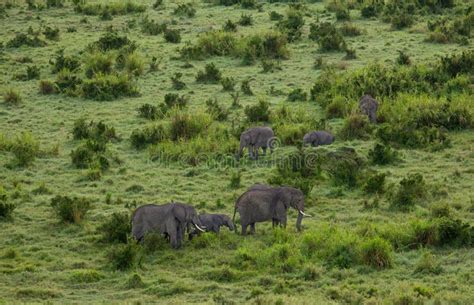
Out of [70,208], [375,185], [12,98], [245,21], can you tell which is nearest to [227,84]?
[12,98]

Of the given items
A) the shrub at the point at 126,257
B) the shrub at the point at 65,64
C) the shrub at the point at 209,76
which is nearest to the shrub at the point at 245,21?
the shrub at the point at 209,76

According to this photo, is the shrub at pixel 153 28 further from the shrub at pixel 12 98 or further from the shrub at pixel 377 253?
the shrub at pixel 377 253

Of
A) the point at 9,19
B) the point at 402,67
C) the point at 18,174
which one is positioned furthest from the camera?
the point at 9,19

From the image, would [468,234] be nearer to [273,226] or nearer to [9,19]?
[273,226]

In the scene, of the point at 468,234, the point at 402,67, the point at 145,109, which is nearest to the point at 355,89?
the point at 402,67

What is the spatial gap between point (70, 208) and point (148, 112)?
7206 millimetres

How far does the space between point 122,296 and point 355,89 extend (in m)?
12.1

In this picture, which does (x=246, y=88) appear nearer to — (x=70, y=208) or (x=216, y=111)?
(x=216, y=111)

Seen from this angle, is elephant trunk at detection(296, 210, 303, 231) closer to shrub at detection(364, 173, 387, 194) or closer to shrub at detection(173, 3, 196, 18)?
shrub at detection(364, 173, 387, 194)

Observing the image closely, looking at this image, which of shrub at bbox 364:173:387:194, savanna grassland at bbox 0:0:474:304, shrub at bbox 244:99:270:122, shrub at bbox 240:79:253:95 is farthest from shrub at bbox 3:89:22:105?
shrub at bbox 364:173:387:194

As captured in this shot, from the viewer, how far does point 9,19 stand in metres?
34.7

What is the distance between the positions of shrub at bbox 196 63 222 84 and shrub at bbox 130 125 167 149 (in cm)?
536

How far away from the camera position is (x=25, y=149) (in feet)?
61.9

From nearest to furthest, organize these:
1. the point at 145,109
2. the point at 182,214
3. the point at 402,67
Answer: the point at 182,214, the point at 145,109, the point at 402,67
